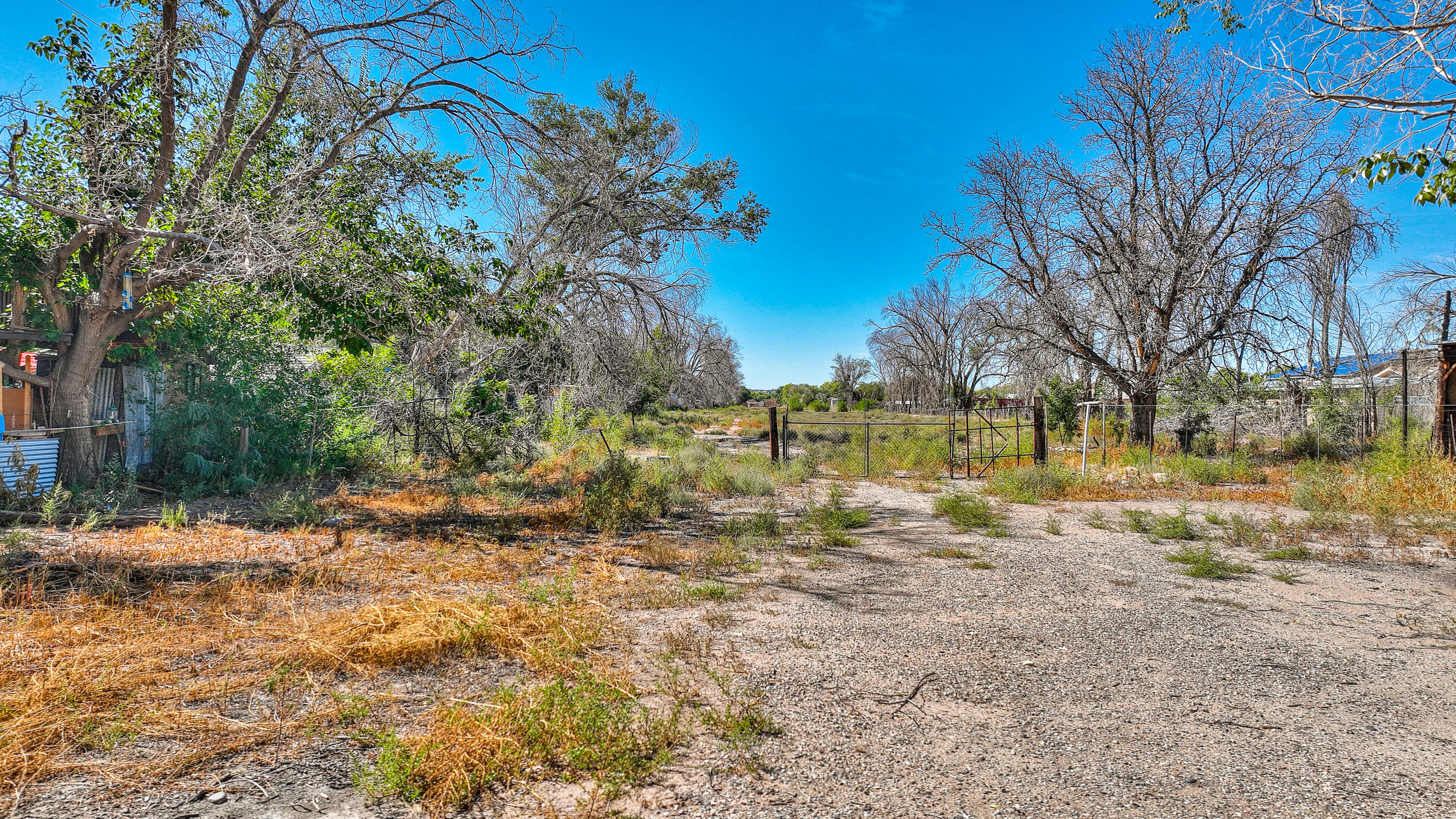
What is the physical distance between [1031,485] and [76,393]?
14.9m

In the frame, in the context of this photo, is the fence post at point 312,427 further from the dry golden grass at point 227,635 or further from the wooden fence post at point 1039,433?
the wooden fence post at point 1039,433

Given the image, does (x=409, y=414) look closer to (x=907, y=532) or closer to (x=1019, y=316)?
(x=907, y=532)

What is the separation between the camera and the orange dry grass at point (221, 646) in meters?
2.89

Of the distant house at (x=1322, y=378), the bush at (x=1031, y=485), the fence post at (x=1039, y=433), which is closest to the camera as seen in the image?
the bush at (x=1031, y=485)

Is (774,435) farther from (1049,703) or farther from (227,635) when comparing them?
(227,635)

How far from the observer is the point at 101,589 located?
4777mm

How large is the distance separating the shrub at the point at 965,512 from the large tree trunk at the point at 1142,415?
9.97 meters

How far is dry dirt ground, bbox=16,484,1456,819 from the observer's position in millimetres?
2609

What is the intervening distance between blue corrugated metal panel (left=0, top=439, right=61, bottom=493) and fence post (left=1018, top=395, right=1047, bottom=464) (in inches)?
646

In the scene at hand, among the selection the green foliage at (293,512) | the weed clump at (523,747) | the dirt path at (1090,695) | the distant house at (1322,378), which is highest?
the distant house at (1322,378)

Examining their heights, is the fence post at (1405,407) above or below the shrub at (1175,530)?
above

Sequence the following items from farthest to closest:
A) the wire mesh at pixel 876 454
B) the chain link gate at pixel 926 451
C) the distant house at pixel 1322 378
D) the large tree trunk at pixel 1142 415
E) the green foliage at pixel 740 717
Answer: the large tree trunk at pixel 1142 415, the distant house at pixel 1322 378, the wire mesh at pixel 876 454, the chain link gate at pixel 926 451, the green foliage at pixel 740 717

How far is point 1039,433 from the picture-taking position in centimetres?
1477

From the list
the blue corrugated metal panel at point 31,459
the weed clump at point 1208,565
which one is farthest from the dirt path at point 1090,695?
the blue corrugated metal panel at point 31,459
